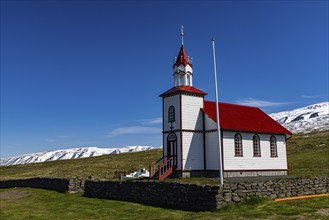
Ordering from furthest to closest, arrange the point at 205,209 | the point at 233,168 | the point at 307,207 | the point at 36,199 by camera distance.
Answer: the point at 233,168 < the point at 36,199 < the point at 205,209 < the point at 307,207

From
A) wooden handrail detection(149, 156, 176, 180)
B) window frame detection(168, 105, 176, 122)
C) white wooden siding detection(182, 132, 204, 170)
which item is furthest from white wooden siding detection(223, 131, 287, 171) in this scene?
window frame detection(168, 105, 176, 122)

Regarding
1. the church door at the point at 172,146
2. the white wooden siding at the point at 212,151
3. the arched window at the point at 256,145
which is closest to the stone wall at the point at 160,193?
Result: the church door at the point at 172,146

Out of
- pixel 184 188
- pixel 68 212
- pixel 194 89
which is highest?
pixel 194 89

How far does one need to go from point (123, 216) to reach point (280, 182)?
899 cm

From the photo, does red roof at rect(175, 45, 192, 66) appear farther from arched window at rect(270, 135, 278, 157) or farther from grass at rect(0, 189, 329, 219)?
grass at rect(0, 189, 329, 219)

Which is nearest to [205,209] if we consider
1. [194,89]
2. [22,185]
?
[194,89]

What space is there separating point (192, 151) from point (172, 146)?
199 cm

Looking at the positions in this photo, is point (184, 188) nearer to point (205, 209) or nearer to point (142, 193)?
point (205, 209)

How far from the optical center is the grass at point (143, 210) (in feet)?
46.9

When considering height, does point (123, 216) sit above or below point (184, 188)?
below

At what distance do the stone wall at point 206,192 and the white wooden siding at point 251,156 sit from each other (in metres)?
10.6

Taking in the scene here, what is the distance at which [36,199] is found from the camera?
85.0 ft

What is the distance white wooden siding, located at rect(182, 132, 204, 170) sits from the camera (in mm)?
30328

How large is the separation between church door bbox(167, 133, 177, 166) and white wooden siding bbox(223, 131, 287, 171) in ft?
15.0
